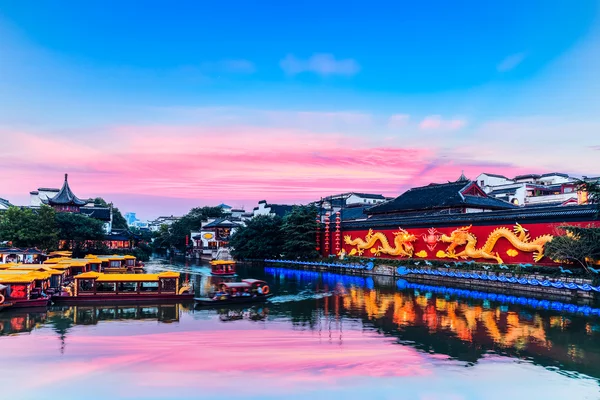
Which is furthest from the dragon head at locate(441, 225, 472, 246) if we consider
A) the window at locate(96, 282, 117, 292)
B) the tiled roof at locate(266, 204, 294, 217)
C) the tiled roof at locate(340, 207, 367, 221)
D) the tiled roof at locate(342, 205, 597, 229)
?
the tiled roof at locate(266, 204, 294, 217)

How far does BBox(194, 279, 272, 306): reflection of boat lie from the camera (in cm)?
1689

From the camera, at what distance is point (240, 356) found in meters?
10.3

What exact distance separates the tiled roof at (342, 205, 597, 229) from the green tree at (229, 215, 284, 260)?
974cm

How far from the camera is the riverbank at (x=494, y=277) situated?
717 inches

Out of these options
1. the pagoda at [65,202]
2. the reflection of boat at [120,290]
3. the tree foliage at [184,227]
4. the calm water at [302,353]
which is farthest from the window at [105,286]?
the tree foliage at [184,227]

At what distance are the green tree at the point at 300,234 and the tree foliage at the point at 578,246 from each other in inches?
769

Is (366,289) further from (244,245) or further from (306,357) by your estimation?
(244,245)

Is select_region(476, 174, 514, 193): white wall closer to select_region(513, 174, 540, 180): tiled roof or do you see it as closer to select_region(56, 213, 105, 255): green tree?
select_region(513, 174, 540, 180): tiled roof

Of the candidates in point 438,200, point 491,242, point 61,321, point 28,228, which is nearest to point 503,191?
point 438,200

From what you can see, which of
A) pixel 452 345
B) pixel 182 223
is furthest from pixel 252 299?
pixel 182 223

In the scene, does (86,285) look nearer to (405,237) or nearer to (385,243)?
(405,237)

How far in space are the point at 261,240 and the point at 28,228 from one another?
1747 centimetres

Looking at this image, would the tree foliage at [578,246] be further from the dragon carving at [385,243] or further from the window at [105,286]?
the window at [105,286]

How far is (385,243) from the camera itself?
100 feet
